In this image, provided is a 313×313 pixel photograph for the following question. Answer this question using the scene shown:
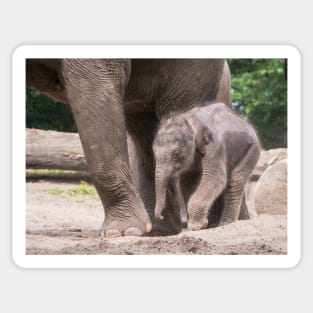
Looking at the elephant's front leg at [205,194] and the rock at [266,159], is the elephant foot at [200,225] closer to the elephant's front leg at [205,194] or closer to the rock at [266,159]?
the elephant's front leg at [205,194]

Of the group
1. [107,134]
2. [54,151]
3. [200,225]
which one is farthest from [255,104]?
[54,151]

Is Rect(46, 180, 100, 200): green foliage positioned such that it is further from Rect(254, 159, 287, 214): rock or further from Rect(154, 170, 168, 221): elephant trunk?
Rect(254, 159, 287, 214): rock

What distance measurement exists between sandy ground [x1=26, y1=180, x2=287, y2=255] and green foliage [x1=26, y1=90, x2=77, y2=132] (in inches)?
10.6

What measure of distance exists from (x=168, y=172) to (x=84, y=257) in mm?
570

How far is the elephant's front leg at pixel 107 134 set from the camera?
526 cm

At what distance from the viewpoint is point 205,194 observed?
539 cm

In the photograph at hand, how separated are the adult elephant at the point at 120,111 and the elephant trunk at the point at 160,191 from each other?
0.28 feet

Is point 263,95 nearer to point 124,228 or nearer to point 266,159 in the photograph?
point 266,159

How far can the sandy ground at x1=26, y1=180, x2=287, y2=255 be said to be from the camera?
16.6 feet

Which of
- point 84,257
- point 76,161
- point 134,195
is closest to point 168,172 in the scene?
point 134,195

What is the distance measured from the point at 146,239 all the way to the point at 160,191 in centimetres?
21
